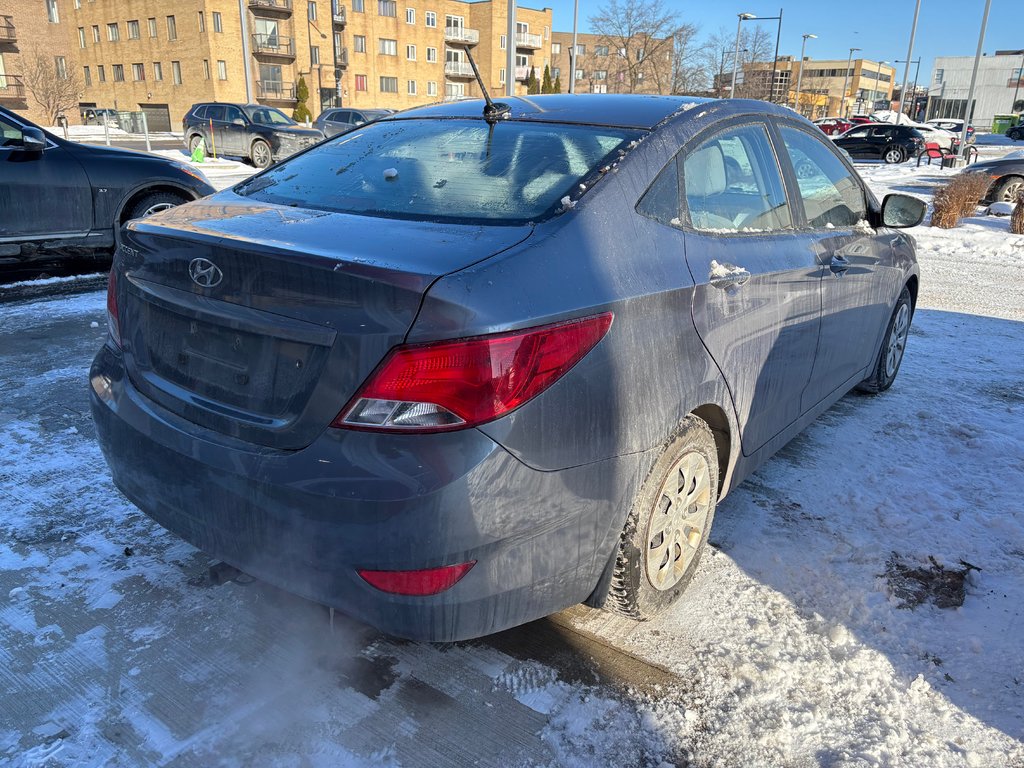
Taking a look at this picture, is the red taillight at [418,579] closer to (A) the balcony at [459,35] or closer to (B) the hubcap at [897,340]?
(B) the hubcap at [897,340]

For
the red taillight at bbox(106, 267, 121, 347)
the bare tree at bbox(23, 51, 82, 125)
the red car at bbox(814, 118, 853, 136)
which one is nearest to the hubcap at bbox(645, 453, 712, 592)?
the red taillight at bbox(106, 267, 121, 347)

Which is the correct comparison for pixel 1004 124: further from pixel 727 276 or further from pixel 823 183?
pixel 727 276

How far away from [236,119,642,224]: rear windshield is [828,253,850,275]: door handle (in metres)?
1.30

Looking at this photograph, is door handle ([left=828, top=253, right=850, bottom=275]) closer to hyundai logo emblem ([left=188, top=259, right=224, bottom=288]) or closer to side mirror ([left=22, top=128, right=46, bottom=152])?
hyundai logo emblem ([left=188, top=259, right=224, bottom=288])

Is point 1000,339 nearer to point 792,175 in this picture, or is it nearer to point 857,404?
point 857,404

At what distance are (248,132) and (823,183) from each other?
2117 cm

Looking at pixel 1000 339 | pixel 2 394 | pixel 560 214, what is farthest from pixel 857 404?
pixel 2 394

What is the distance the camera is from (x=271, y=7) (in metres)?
52.5

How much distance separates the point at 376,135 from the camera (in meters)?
3.11

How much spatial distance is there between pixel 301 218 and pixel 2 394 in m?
3.03

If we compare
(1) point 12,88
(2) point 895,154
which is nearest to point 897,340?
(2) point 895,154

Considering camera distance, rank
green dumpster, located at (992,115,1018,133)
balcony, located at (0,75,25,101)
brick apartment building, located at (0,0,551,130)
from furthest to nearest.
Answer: green dumpster, located at (992,115,1018,133) → brick apartment building, located at (0,0,551,130) → balcony, located at (0,75,25,101)

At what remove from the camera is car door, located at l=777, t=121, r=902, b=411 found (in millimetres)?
3303

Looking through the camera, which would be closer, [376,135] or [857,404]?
[376,135]
